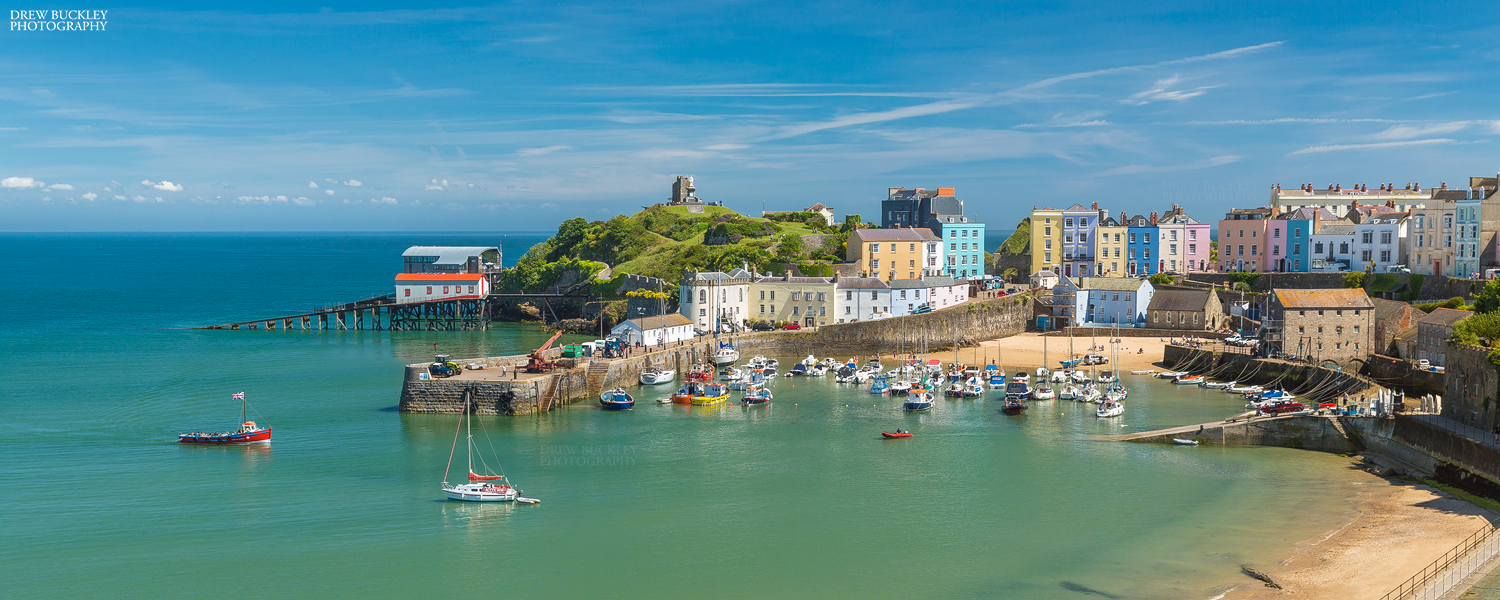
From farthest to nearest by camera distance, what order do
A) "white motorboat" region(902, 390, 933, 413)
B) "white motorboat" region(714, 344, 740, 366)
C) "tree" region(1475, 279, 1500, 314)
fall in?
"white motorboat" region(714, 344, 740, 366) < "white motorboat" region(902, 390, 933, 413) < "tree" region(1475, 279, 1500, 314)

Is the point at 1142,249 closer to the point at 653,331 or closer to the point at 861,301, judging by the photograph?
the point at 861,301

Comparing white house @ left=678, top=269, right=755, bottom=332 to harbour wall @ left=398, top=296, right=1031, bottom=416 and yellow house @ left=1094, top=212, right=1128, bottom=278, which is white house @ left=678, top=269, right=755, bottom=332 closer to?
harbour wall @ left=398, top=296, right=1031, bottom=416

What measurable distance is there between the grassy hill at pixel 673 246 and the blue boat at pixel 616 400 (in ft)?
95.9

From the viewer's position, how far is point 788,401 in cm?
4706

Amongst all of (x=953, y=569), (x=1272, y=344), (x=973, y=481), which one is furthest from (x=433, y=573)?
(x=1272, y=344)

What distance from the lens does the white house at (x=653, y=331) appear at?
185 ft

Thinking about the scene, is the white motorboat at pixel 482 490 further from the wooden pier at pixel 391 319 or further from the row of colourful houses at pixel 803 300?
the wooden pier at pixel 391 319

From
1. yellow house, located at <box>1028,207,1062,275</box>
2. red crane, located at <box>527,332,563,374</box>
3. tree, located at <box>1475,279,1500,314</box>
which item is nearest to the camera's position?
tree, located at <box>1475,279,1500,314</box>

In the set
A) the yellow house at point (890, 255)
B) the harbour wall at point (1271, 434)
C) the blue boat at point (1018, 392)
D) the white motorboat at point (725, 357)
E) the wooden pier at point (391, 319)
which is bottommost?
the harbour wall at point (1271, 434)

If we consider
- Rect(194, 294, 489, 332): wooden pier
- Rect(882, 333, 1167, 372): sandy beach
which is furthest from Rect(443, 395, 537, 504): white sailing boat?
Rect(194, 294, 489, 332): wooden pier

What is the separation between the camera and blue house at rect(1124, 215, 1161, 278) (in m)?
74.5

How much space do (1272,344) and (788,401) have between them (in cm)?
2308

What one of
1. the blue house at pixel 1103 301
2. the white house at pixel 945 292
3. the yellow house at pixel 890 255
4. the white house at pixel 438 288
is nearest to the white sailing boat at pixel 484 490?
the white house at pixel 945 292

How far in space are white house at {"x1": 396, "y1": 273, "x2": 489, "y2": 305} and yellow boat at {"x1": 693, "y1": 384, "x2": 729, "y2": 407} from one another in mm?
40783
